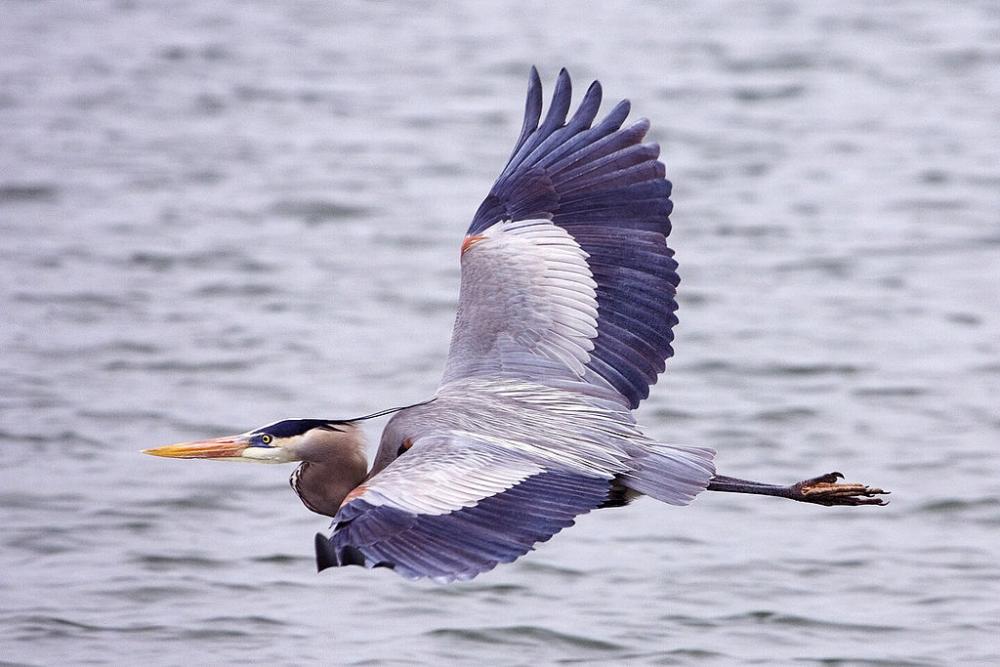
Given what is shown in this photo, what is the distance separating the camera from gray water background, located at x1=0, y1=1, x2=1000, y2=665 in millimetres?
7566

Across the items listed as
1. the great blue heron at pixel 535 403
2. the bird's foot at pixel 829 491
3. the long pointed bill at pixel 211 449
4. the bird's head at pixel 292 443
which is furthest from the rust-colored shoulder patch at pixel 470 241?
the bird's foot at pixel 829 491

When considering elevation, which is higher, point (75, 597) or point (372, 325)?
point (372, 325)

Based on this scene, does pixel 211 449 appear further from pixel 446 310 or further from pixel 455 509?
pixel 446 310

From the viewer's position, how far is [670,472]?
20.0ft

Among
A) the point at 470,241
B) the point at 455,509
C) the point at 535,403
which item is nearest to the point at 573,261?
the point at 470,241

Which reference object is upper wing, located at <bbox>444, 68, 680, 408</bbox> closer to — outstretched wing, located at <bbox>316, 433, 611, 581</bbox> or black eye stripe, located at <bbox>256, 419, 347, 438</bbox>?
black eye stripe, located at <bbox>256, 419, 347, 438</bbox>

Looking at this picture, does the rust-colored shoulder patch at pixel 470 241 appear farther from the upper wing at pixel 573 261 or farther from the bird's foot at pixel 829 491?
the bird's foot at pixel 829 491

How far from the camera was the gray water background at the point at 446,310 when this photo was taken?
7.57 metres

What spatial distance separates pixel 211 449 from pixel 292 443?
0.30m

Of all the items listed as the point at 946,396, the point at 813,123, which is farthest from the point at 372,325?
the point at 813,123

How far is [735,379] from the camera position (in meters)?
10.4

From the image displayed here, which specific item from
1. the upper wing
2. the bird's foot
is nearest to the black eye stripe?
the upper wing

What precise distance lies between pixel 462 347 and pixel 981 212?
7.27m

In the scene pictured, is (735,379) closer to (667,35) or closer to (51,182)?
(51,182)
